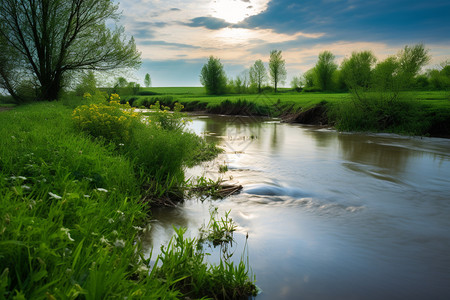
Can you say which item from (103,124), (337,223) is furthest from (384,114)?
(103,124)

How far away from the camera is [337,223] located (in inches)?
208

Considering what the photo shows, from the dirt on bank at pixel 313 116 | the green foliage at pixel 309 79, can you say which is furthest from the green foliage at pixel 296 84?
the dirt on bank at pixel 313 116

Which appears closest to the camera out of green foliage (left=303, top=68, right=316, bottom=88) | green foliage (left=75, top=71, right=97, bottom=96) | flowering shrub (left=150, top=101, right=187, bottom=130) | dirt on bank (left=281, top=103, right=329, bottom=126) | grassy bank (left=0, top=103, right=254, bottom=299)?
grassy bank (left=0, top=103, right=254, bottom=299)

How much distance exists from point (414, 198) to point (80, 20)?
23.3 m

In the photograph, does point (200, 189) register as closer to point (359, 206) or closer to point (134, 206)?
point (134, 206)

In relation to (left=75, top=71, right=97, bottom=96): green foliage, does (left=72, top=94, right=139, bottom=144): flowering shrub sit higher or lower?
lower

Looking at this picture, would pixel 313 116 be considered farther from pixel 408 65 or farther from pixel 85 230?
pixel 85 230

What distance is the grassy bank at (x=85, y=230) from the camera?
2.21 metres

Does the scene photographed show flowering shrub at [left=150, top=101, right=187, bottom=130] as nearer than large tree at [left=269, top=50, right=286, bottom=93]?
Yes

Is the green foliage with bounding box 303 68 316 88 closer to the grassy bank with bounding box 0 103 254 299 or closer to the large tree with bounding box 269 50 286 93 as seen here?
the large tree with bounding box 269 50 286 93

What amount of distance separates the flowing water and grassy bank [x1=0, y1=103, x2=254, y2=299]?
626 millimetres

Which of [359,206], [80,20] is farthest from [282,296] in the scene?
[80,20]

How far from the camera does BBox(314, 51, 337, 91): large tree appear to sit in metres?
62.3

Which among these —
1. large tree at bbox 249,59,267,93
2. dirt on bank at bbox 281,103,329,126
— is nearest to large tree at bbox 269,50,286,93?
large tree at bbox 249,59,267,93
